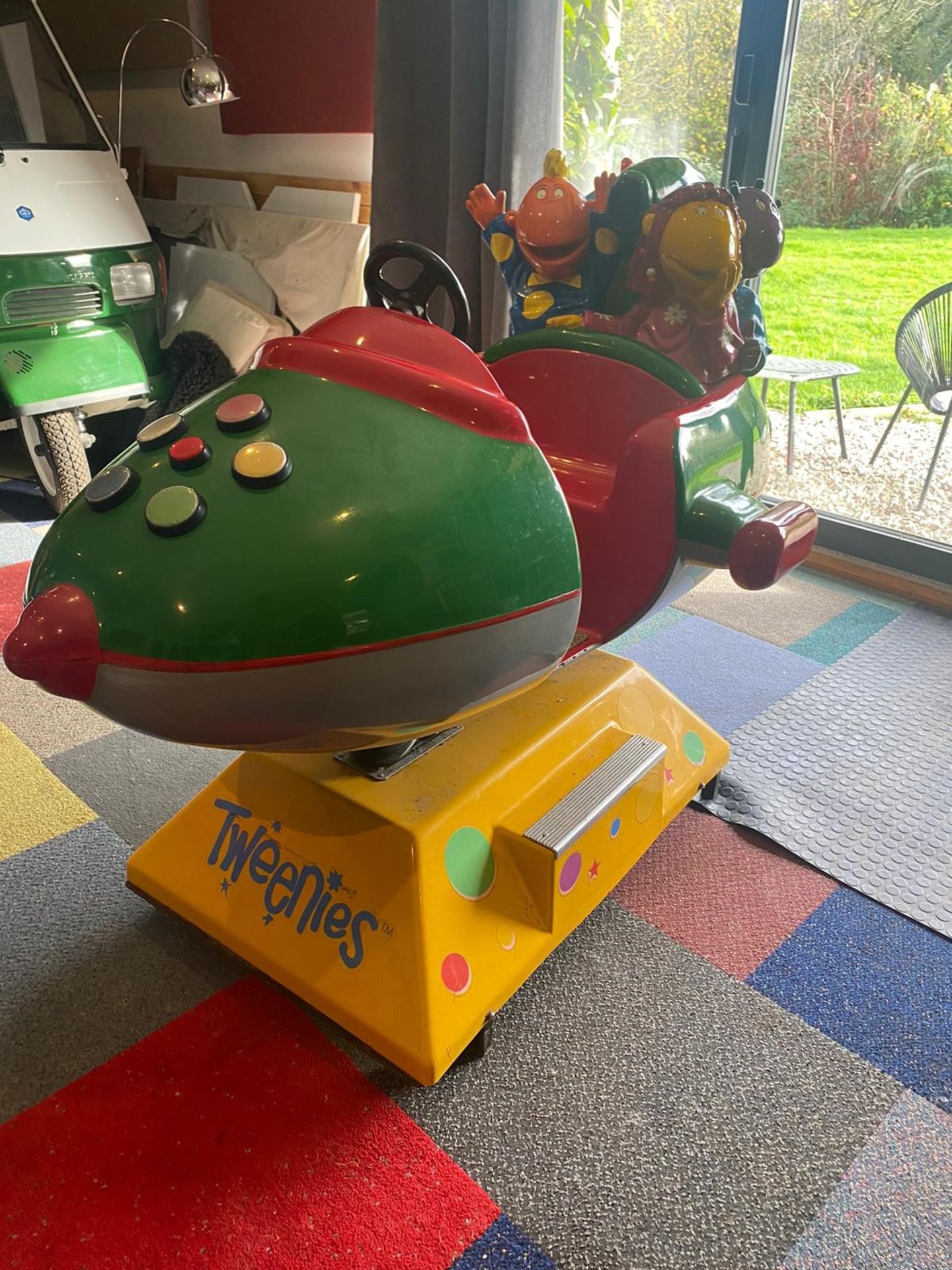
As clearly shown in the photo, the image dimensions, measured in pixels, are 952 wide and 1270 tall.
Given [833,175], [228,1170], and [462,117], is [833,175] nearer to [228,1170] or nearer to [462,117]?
[462,117]

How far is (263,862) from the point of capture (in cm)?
91

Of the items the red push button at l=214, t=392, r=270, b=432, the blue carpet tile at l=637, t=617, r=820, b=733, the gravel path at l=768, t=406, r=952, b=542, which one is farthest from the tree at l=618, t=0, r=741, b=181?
the red push button at l=214, t=392, r=270, b=432

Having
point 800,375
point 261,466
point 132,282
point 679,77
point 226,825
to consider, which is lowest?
point 226,825

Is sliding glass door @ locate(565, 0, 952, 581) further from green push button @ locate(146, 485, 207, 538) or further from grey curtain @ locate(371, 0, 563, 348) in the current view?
green push button @ locate(146, 485, 207, 538)

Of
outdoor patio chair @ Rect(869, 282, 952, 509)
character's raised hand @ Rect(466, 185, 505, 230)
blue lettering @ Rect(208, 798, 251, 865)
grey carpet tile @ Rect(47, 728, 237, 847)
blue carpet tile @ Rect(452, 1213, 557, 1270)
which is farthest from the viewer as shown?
outdoor patio chair @ Rect(869, 282, 952, 509)

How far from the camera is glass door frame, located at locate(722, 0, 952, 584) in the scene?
1846 mm

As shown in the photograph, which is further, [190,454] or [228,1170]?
[228,1170]

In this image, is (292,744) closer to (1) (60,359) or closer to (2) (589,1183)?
(2) (589,1183)

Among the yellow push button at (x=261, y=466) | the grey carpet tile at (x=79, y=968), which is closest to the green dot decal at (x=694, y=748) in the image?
the grey carpet tile at (x=79, y=968)

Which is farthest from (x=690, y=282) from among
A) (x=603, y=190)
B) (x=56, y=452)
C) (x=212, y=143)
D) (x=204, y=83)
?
(x=212, y=143)

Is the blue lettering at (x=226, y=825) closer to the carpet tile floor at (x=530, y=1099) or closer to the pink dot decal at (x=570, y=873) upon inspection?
the carpet tile floor at (x=530, y=1099)

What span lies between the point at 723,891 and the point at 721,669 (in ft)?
1.91

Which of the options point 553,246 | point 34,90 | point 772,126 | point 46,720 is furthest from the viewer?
point 34,90

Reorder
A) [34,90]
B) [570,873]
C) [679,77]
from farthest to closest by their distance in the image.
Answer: [34,90]
[679,77]
[570,873]
